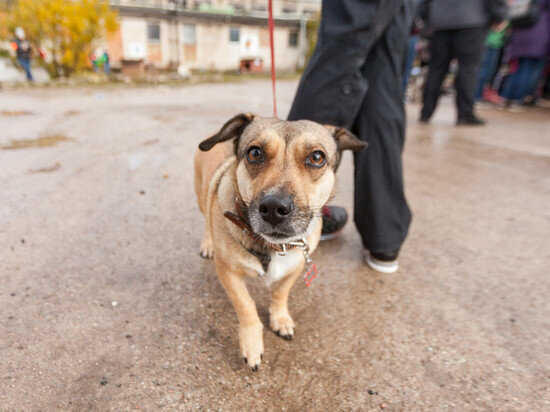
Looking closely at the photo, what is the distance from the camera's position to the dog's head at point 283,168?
4.85ft

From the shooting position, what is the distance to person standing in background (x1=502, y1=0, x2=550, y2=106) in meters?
7.62

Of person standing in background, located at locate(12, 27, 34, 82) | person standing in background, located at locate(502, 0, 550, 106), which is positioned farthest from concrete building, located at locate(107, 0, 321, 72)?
person standing in background, located at locate(502, 0, 550, 106)

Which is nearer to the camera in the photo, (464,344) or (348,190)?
(464,344)

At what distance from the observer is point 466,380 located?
62.7 inches

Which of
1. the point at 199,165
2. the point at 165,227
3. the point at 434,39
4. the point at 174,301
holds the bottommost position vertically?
the point at 174,301

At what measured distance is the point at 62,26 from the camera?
13.7 metres

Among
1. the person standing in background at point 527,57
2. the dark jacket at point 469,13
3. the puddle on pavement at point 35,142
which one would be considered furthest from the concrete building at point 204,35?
the puddle on pavement at point 35,142

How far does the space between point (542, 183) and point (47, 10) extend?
675 inches

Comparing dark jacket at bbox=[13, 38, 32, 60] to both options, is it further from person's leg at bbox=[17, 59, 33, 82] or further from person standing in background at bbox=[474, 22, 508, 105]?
person standing in background at bbox=[474, 22, 508, 105]

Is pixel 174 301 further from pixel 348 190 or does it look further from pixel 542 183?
pixel 542 183

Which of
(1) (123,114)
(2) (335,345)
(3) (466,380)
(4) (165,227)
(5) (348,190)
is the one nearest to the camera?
(3) (466,380)

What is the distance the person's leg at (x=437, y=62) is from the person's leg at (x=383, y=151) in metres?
4.48

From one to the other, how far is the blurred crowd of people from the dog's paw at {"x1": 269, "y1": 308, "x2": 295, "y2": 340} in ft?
19.2

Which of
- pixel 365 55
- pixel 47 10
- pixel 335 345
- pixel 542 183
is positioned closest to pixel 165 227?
pixel 335 345
